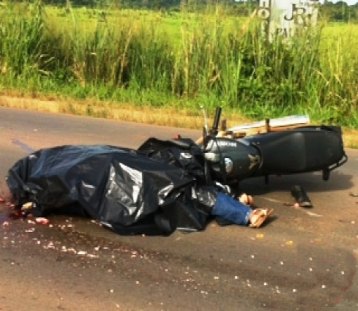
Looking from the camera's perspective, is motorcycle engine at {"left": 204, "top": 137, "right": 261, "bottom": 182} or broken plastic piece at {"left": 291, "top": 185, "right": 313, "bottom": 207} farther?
broken plastic piece at {"left": 291, "top": 185, "right": 313, "bottom": 207}

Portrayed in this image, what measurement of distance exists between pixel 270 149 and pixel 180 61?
6.36 m

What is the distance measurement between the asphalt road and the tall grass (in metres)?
5.03

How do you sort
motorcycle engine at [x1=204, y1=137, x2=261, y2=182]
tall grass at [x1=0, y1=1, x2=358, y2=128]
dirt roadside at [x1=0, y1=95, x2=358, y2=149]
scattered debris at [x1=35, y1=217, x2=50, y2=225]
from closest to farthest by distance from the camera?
1. scattered debris at [x1=35, y1=217, x2=50, y2=225]
2. motorcycle engine at [x1=204, y1=137, x2=261, y2=182]
3. dirt roadside at [x1=0, y1=95, x2=358, y2=149]
4. tall grass at [x1=0, y1=1, x2=358, y2=128]

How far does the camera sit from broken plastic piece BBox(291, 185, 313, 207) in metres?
5.92

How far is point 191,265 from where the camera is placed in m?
4.53

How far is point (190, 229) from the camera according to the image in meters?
5.14

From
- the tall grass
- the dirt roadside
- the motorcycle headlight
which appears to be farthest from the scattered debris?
the tall grass

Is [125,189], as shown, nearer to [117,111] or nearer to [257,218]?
[257,218]

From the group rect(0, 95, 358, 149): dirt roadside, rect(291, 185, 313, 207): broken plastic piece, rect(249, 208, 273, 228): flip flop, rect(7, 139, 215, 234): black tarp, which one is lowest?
rect(0, 95, 358, 149): dirt roadside

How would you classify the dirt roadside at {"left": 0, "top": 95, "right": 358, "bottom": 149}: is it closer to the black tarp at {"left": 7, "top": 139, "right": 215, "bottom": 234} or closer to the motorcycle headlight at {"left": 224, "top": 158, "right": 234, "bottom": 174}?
the motorcycle headlight at {"left": 224, "top": 158, "right": 234, "bottom": 174}

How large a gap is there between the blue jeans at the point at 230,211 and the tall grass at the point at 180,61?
516 cm

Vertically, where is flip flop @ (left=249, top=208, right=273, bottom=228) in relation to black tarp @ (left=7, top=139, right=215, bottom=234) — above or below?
below

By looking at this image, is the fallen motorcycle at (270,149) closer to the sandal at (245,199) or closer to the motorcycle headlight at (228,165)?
the motorcycle headlight at (228,165)

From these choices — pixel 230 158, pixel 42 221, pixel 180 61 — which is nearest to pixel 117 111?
pixel 180 61
